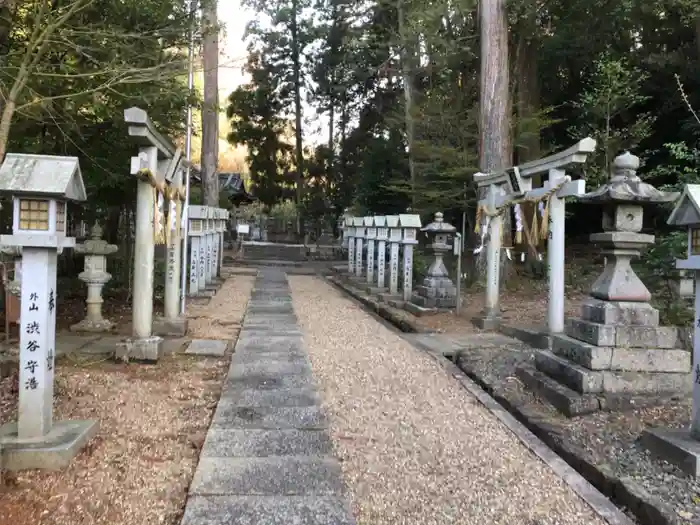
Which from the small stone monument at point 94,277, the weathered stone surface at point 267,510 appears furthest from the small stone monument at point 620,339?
the small stone monument at point 94,277

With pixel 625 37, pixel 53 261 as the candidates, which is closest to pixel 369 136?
pixel 625 37

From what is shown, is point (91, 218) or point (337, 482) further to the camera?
point (91, 218)

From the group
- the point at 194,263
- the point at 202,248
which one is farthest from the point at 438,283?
the point at 202,248

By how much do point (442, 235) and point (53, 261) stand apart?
29.3 feet

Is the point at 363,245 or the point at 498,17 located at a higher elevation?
the point at 498,17

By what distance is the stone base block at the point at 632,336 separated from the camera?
497cm

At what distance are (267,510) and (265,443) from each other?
94cm

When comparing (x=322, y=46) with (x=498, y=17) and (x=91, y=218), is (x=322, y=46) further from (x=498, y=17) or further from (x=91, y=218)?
(x=91, y=218)

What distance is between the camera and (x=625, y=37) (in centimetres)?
1652

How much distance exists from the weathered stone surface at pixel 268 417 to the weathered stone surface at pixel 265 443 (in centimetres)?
11

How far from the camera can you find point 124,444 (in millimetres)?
3912

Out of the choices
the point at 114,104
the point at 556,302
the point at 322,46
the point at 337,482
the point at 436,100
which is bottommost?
the point at 337,482

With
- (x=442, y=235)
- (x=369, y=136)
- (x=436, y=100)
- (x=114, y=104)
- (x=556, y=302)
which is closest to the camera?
(x=114, y=104)

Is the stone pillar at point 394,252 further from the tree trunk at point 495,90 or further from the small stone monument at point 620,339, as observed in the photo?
the small stone monument at point 620,339
